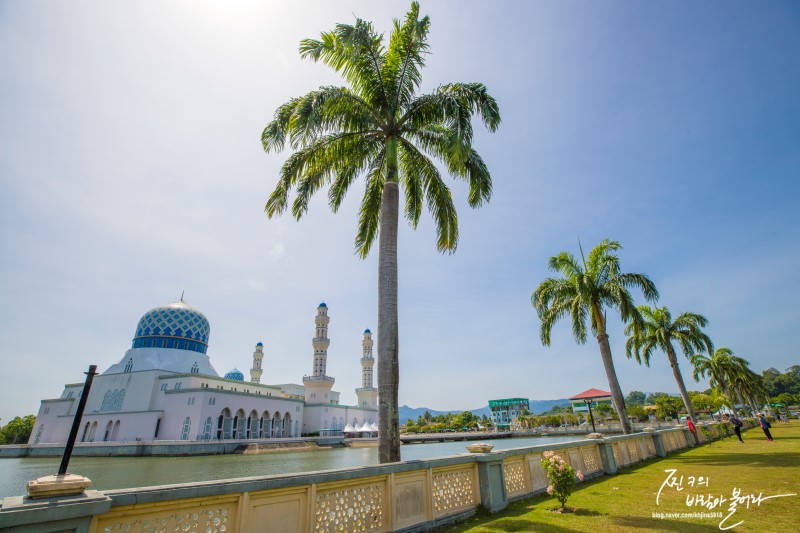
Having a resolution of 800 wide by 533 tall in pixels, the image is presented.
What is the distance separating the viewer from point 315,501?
508cm

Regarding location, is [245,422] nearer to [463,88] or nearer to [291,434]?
[291,434]

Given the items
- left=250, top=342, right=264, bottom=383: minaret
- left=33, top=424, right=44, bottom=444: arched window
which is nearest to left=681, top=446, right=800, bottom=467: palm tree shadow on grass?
left=33, top=424, right=44, bottom=444: arched window

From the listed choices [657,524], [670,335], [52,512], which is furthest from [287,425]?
[52,512]

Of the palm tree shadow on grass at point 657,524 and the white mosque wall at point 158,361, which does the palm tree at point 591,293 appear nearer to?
the palm tree shadow on grass at point 657,524

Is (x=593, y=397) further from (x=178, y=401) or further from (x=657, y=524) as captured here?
(x=657, y=524)

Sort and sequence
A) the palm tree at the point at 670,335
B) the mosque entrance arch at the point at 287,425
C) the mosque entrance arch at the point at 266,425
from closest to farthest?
the palm tree at the point at 670,335
the mosque entrance arch at the point at 266,425
the mosque entrance arch at the point at 287,425

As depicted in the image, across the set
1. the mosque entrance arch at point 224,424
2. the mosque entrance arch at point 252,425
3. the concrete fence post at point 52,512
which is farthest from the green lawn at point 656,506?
the mosque entrance arch at point 252,425

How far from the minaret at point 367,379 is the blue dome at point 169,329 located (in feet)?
98.9

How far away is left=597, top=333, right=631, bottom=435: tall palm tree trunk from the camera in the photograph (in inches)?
729

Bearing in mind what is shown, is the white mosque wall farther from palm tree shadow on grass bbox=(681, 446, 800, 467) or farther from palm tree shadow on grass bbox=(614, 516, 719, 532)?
palm tree shadow on grass bbox=(614, 516, 719, 532)

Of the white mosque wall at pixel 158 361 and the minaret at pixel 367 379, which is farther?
the minaret at pixel 367 379

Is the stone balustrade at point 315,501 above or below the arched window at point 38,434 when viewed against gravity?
below

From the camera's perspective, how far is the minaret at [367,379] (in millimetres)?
77375

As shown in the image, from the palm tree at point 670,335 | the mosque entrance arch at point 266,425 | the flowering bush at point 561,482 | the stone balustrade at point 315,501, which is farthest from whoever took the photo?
the mosque entrance arch at point 266,425
